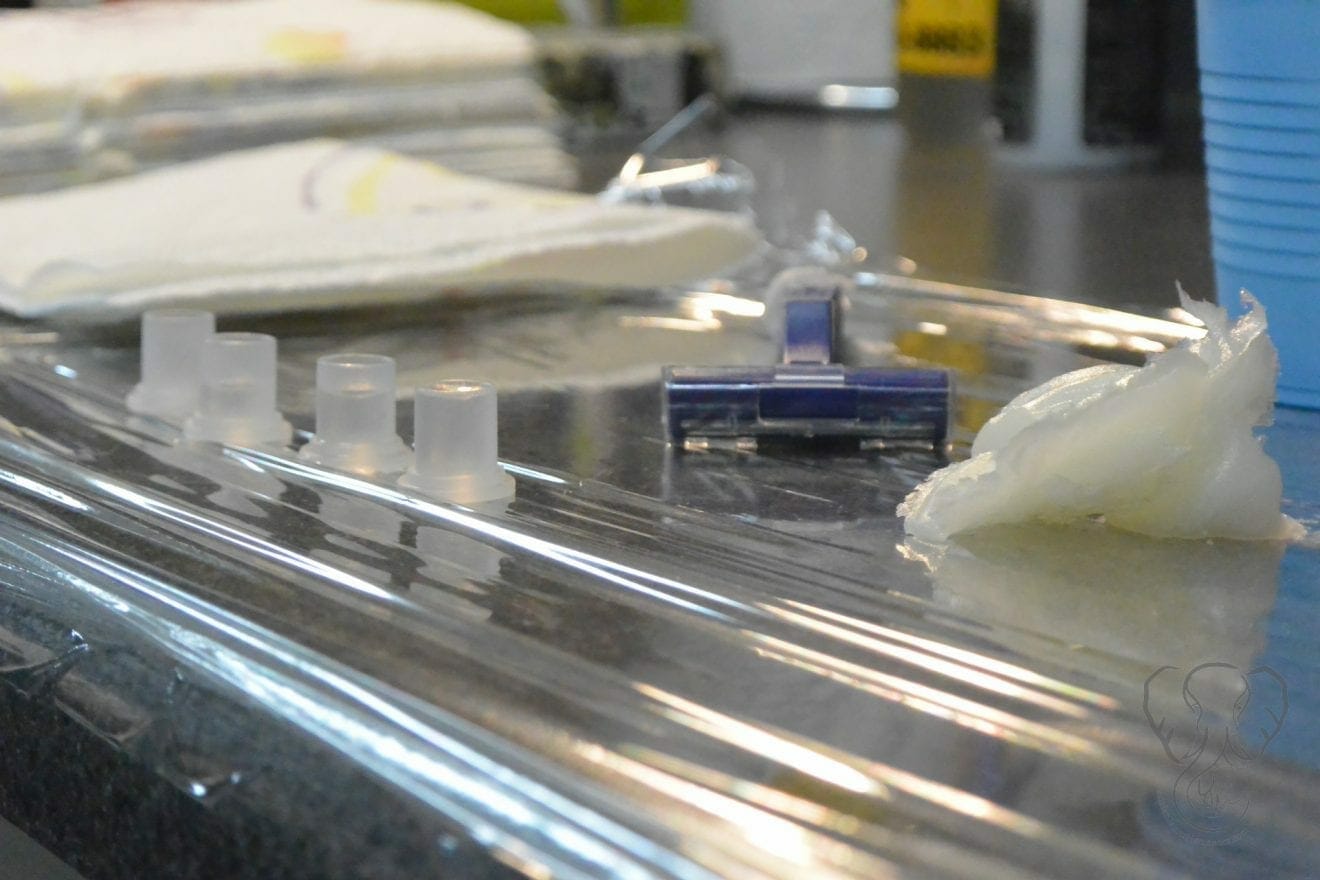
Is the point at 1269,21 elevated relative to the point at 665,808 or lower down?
elevated

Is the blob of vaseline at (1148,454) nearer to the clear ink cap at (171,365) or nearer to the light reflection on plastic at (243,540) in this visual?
the light reflection on plastic at (243,540)

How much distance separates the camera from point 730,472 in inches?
19.7

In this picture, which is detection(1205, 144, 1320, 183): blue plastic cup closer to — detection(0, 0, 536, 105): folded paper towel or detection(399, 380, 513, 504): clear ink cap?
detection(399, 380, 513, 504): clear ink cap

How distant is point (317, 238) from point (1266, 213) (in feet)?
1.38

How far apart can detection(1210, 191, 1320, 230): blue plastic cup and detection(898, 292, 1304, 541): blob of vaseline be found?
125 mm

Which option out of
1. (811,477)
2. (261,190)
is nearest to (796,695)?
(811,477)

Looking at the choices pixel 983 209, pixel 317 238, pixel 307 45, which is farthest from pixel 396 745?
pixel 307 45

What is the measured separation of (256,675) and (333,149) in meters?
0.67

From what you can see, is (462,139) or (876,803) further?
(462,139)

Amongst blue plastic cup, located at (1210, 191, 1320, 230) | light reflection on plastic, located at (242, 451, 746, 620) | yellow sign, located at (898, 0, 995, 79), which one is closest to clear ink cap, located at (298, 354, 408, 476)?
light reflection on plastic, located at (242, 451, 746, 620)

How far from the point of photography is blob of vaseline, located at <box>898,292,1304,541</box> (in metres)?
0.41

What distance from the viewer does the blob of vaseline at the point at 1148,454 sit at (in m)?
0.41

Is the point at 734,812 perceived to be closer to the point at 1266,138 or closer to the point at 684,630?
the point at 684,630

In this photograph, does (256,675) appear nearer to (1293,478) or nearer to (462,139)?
(1293,478)
